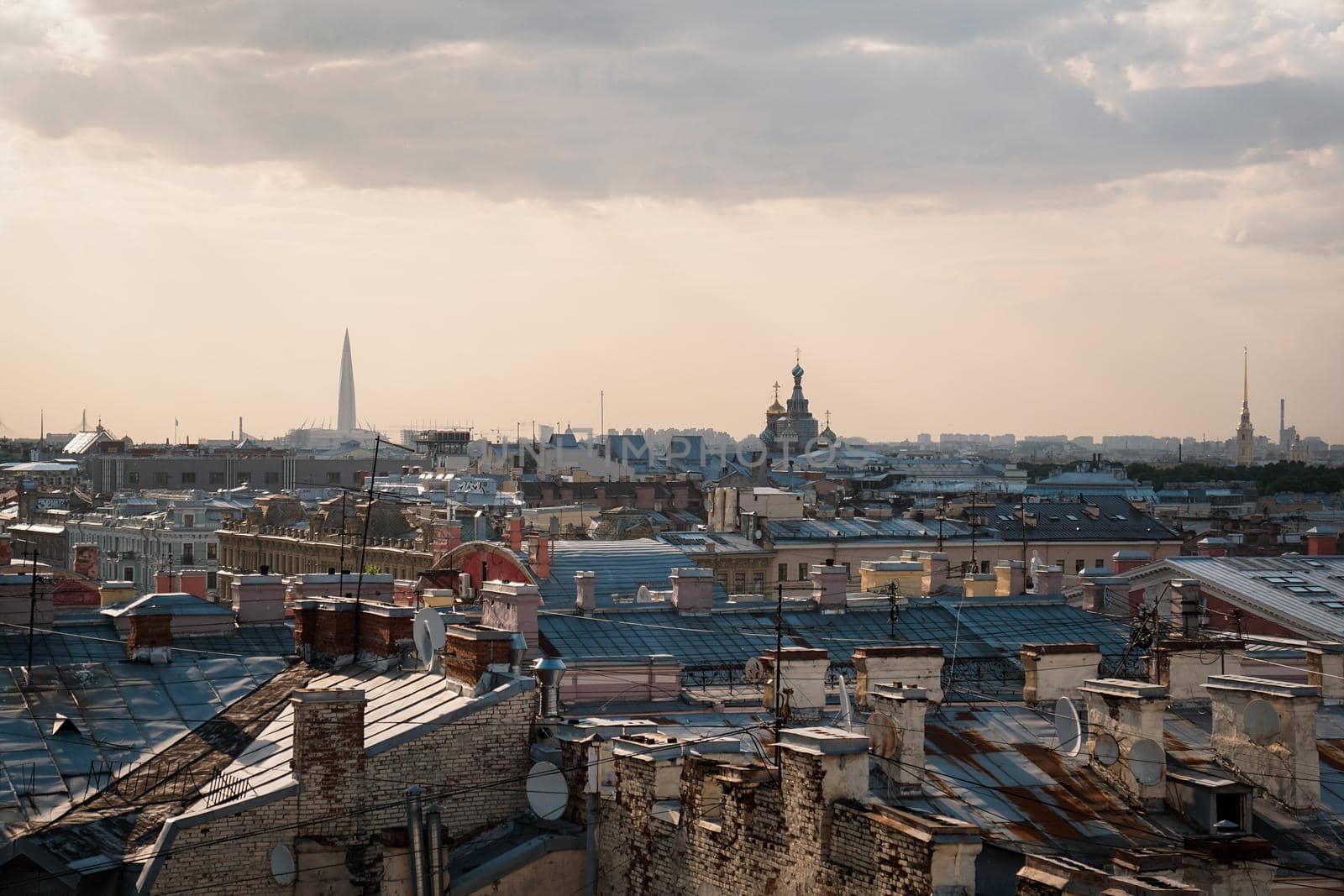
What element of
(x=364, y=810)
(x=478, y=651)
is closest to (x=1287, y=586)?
(x=478, y=651)

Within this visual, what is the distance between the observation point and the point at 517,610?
2142 cm

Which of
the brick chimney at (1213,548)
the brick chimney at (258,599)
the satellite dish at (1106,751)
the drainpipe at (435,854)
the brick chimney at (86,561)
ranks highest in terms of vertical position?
the brick chimney at (258,599)

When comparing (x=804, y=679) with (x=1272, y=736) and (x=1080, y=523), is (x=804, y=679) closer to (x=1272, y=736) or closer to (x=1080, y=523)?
(x=1272, y=736)

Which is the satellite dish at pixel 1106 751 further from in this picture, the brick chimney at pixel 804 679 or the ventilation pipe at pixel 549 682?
the ventilation pipe at pixel 549 682

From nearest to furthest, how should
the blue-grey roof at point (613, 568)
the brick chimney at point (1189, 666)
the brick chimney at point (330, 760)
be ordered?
the brick chimney at point (330, 760) → the brick chimney at point (1189, 666) → the blue-grey roof at point (613, 568)

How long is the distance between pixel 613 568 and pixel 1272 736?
3066 centimetres

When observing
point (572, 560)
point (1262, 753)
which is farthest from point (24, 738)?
point (572, 560)

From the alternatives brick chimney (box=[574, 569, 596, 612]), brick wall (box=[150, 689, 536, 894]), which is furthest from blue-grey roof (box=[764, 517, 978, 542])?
brick wall (box=[150, 689, 536, 894])

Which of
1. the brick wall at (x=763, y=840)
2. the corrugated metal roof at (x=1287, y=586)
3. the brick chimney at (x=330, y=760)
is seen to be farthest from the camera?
the corrugated metal roof at (x=1287, y=586)

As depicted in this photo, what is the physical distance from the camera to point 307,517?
74.1m

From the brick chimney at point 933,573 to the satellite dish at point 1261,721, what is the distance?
18.1 m

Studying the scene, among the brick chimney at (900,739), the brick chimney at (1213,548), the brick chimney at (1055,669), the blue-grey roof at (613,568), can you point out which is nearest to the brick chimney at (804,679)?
the brick chimney at (1055,669)

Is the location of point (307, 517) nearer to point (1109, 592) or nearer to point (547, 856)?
point (1109, 592)

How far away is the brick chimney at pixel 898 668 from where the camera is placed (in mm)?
15789
